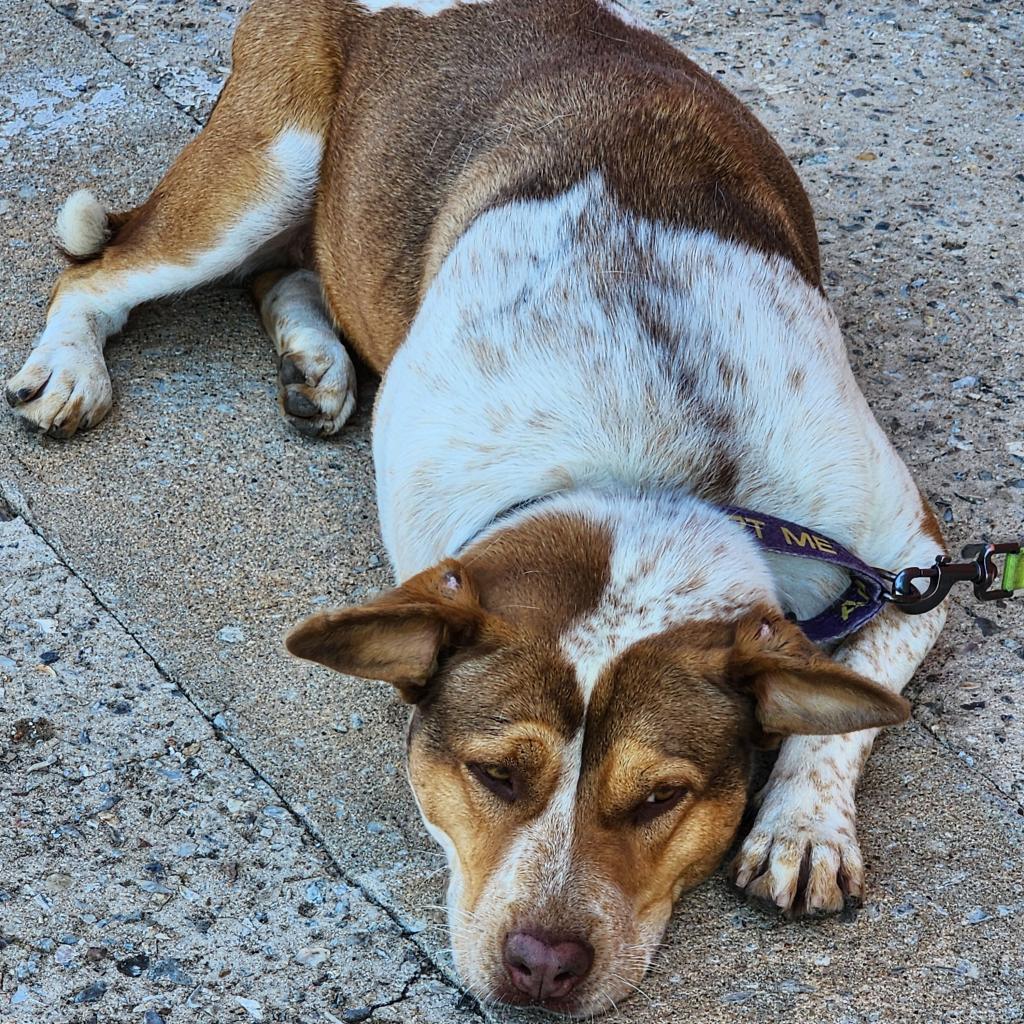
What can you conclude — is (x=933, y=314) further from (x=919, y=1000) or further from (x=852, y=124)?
(x=919, y=1000)

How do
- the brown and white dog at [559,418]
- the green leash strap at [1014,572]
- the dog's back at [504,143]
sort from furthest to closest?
the dog's back at [504,143]
the green leash strap at [1014,572]
the brown and white dog at [559,418]

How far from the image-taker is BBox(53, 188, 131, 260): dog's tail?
16.1 feet

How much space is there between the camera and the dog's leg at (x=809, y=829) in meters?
3.23

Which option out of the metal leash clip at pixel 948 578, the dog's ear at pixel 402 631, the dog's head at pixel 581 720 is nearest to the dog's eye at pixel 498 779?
the dog's head at pixel 581 720

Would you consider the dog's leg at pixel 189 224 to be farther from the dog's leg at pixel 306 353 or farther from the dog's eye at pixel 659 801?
the dog's eye at pixel 659 801

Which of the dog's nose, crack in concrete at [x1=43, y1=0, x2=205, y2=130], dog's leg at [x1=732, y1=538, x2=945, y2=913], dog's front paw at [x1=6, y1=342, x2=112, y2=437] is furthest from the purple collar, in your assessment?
crack in concrete at [x1=43, y1=0, x2=205, y2=130]

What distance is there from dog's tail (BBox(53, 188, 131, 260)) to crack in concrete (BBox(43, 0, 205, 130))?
105 centimetres

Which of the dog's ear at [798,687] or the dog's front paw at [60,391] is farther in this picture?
the dog's front paw at [60,391]

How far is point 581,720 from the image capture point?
290cm

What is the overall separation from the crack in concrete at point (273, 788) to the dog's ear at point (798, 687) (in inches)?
32.8

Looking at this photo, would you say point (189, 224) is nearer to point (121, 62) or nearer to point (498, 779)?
point (121, 62)

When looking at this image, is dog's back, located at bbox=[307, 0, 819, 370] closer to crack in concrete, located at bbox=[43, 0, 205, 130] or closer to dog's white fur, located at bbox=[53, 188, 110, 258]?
dog's white fur, located at bbox=[53, 188, 110, 258]

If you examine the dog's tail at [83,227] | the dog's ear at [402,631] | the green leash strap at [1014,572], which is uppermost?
the dog's ear at [402,631]

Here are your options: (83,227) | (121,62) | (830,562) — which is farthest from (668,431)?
(121,62)
